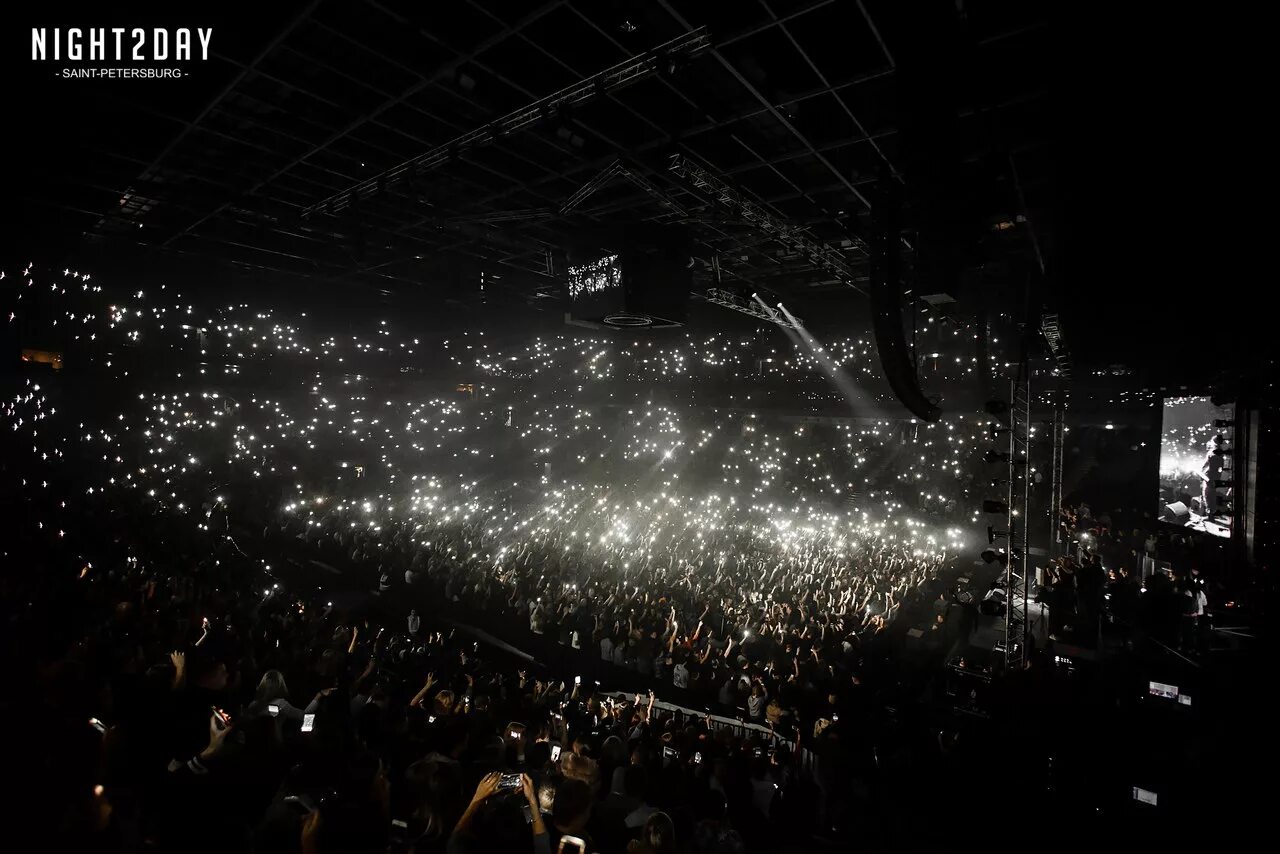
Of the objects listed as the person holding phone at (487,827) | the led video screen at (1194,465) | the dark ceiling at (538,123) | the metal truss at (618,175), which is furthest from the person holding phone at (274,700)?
the led video screen at (1194,465)

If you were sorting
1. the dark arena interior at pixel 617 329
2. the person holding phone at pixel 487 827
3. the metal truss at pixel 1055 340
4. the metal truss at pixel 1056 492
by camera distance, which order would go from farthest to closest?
1. the metal truss at pixel 1056 492
2. the metal truss at pixel 1055 340
3. the dark arena interior at pixel 617 329
4. the person holding phone at pixel 487 827

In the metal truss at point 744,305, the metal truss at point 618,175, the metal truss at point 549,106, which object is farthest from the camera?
the metal truss at point 744,305

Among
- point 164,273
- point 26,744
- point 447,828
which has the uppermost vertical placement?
point 164,273

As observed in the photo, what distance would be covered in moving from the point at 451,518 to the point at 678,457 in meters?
8.33

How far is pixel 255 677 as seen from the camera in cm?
470

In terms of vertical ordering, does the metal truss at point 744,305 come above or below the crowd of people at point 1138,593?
above

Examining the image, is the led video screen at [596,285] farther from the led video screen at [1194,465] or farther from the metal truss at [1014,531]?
the led video screen at [1194,465]

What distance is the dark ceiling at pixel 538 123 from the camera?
11.9 ft

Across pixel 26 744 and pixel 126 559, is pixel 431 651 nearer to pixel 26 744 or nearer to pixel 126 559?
pixel 26 744

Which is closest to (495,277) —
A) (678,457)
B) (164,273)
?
(164,273)

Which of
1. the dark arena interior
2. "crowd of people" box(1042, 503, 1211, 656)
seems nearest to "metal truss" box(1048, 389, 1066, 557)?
the dark arena interior

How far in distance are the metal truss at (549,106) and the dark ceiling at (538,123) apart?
0.22 ft

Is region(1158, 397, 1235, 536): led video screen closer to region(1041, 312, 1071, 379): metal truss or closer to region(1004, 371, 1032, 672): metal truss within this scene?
region(1041, 312, 1071, 379): metal truss

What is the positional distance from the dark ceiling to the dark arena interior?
0.04 m
